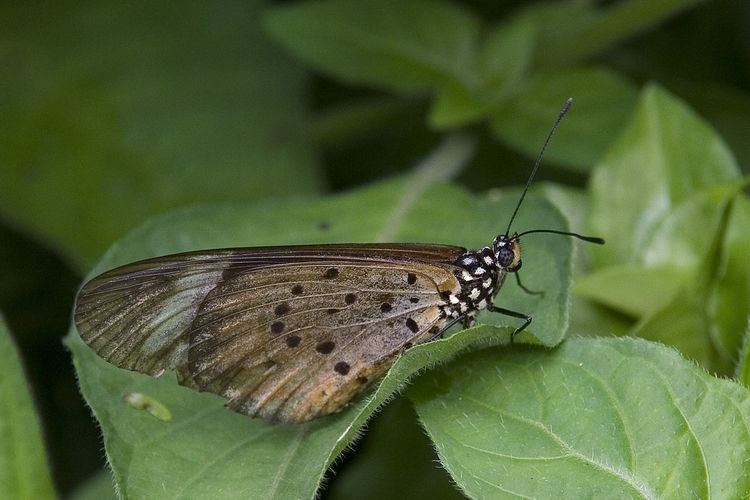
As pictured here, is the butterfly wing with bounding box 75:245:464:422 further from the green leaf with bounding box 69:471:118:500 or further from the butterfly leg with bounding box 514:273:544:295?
the green leaf with bounding box 69:471:118:500

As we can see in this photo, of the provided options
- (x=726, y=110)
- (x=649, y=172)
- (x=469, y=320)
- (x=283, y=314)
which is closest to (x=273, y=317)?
(x=283, y=314)

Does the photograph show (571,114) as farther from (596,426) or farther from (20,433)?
(20,433)

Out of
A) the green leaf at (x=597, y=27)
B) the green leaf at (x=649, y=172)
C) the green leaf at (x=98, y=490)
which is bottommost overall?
the green leaf at (x=98, y=490)

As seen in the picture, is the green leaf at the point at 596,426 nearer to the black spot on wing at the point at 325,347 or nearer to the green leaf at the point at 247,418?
the green leaf at the point at 247,418

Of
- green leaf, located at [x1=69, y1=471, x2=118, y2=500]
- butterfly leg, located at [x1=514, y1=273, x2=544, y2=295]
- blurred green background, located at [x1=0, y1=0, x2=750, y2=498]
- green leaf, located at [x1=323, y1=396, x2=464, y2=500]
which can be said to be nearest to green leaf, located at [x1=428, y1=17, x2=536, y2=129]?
blurred green background, located at [x1=0, y1=0, x2=750, y2=498]

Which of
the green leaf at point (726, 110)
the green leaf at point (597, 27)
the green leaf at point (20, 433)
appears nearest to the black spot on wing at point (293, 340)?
the green leaf at point (20, 433)

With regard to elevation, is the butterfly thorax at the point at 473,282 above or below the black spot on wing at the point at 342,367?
above

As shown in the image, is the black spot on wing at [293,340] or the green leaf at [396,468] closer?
the black spot on wing at [293,340]
